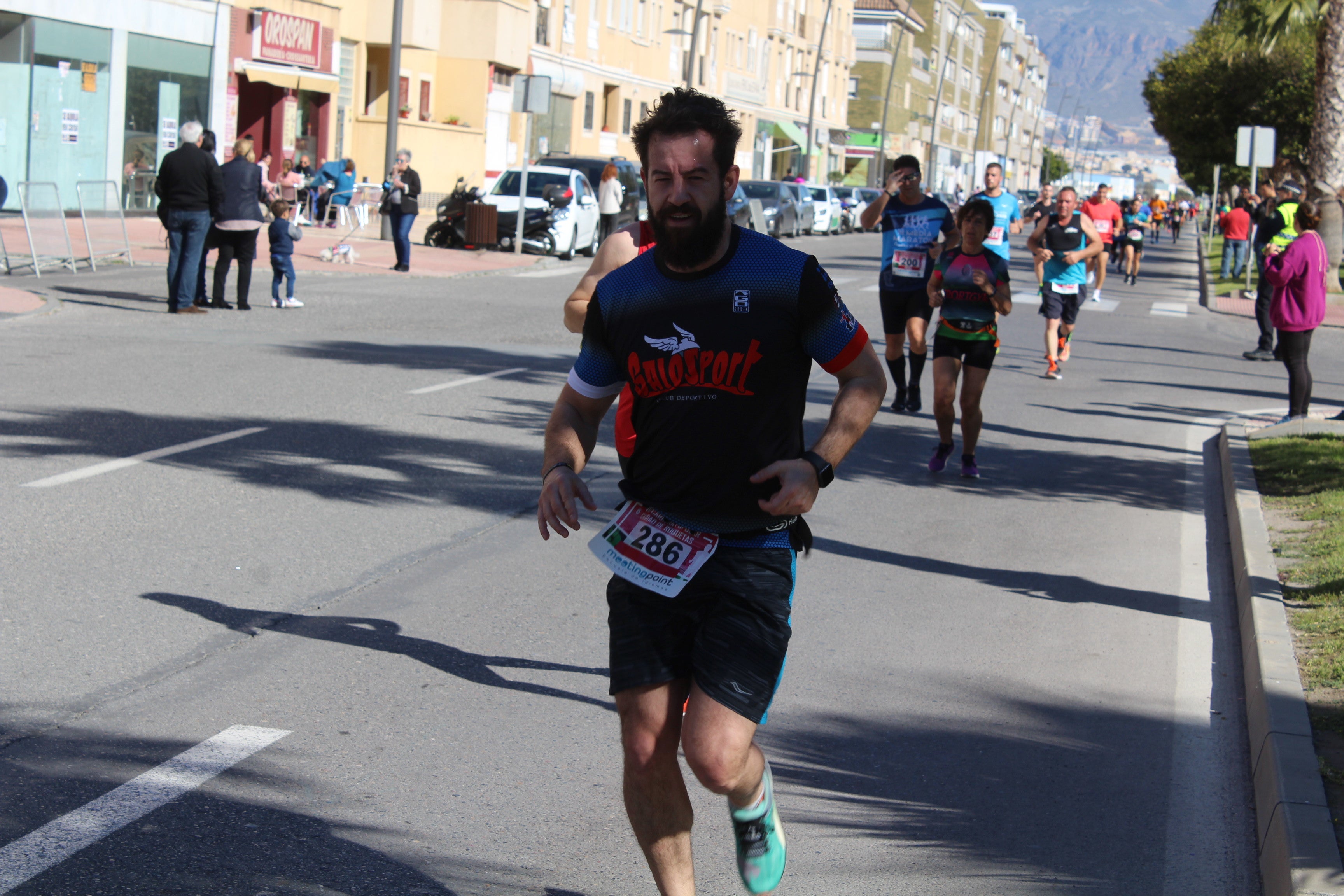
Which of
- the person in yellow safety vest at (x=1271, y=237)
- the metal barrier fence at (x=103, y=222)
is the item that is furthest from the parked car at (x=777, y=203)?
the person in yellow safety vest at (x=1271, y=237)

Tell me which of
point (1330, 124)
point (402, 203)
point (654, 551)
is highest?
point (1330, 124)

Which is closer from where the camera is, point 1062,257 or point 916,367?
point 916,367

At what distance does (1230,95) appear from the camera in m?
49.2

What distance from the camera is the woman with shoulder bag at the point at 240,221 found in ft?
53.6

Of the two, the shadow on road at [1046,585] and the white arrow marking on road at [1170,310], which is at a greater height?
the white arrow marking on road at [1170,310]

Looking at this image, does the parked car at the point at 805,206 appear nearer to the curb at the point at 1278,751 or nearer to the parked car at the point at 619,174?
the parked car at the point at 619,174

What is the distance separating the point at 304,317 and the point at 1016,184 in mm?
164854

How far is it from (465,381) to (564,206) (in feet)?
51.7

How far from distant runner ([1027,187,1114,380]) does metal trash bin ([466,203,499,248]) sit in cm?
1442

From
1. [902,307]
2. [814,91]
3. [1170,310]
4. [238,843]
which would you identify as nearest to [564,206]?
[1170,310]

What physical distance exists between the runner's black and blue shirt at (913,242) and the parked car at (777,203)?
97.4ft

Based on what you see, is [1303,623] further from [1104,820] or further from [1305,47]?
[1305,47]

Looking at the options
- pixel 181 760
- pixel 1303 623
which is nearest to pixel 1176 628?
pixel 1303 623

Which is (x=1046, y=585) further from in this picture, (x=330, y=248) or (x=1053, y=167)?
(x=1053, y=167)
